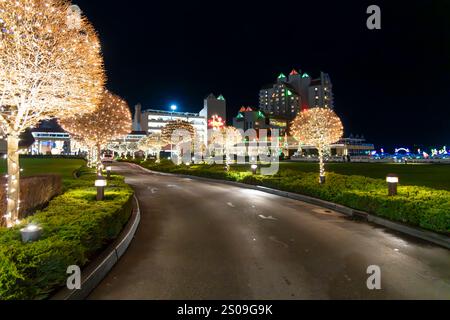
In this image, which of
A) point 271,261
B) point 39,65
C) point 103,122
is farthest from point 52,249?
point 103,122

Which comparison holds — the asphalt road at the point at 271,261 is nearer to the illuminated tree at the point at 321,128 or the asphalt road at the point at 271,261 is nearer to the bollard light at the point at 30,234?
the bollard light at the point at 30,234

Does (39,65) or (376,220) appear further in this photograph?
(376,220)

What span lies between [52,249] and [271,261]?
4.07 meters

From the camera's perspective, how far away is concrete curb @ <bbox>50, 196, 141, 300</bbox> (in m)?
4.70

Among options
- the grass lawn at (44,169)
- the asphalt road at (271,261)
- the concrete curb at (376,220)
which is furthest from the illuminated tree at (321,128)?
the grass lawn at (44,169)

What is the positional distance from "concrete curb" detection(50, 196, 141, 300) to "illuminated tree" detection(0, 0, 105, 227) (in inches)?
104

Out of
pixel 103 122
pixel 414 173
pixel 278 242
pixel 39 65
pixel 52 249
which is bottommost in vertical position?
pixel 278 242

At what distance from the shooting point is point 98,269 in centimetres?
561

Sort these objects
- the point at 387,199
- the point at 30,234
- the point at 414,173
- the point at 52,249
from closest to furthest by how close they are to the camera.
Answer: the point at 52,249, the point at 30,234, the point at 387,199, the point at 414,173

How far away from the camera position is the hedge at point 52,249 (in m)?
4.26

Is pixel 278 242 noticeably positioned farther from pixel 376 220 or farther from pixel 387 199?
pixel 387 199

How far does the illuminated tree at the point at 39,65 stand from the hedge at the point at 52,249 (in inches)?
72.9

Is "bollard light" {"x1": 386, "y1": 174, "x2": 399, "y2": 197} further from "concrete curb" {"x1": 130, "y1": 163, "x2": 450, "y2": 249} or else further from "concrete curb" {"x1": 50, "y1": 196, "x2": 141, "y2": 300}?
"concrete curb" {"x1": 50, "y1": 196, "x2": 141, "y2": 300}
